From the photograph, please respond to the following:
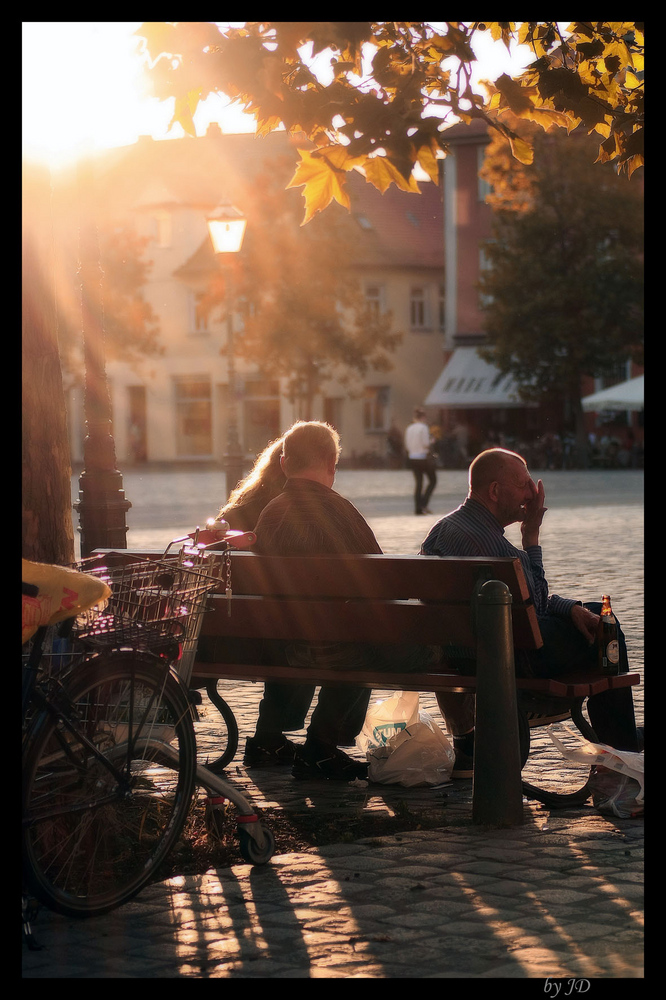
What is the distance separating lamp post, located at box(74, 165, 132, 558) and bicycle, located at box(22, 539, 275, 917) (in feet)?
15.8

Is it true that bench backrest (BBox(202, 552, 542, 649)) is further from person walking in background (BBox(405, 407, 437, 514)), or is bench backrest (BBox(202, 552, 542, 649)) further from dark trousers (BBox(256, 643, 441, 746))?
person walking in background (BBox(405, 407, 437, 514))

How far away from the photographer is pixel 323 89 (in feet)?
18.6

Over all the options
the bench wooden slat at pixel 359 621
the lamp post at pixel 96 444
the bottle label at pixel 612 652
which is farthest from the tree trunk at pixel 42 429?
the lamp post at pixel 96 444

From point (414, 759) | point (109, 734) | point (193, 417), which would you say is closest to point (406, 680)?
point (414, 759)

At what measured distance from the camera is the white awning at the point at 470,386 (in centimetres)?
5562

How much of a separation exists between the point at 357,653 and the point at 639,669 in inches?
135

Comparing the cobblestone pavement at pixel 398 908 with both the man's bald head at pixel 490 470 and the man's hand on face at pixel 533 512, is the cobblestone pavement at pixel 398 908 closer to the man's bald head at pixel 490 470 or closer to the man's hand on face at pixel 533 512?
the man's hand on face at pixel 533 512

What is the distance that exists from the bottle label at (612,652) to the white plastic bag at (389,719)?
937 mm

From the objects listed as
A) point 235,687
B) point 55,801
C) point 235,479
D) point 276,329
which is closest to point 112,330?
point 276,329

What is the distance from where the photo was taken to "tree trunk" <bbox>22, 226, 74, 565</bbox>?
5.11m

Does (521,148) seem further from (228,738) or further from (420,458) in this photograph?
(420,458)

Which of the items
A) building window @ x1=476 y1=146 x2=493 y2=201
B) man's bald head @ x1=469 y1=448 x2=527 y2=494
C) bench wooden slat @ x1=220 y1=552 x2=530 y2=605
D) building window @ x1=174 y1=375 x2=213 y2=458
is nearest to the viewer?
bench wooden slat @ x1=220 y1=552 x2=530 y2=605

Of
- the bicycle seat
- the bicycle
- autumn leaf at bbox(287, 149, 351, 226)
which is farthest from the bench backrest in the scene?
autumn leaf at bbox(287, 149, 351, 226)
